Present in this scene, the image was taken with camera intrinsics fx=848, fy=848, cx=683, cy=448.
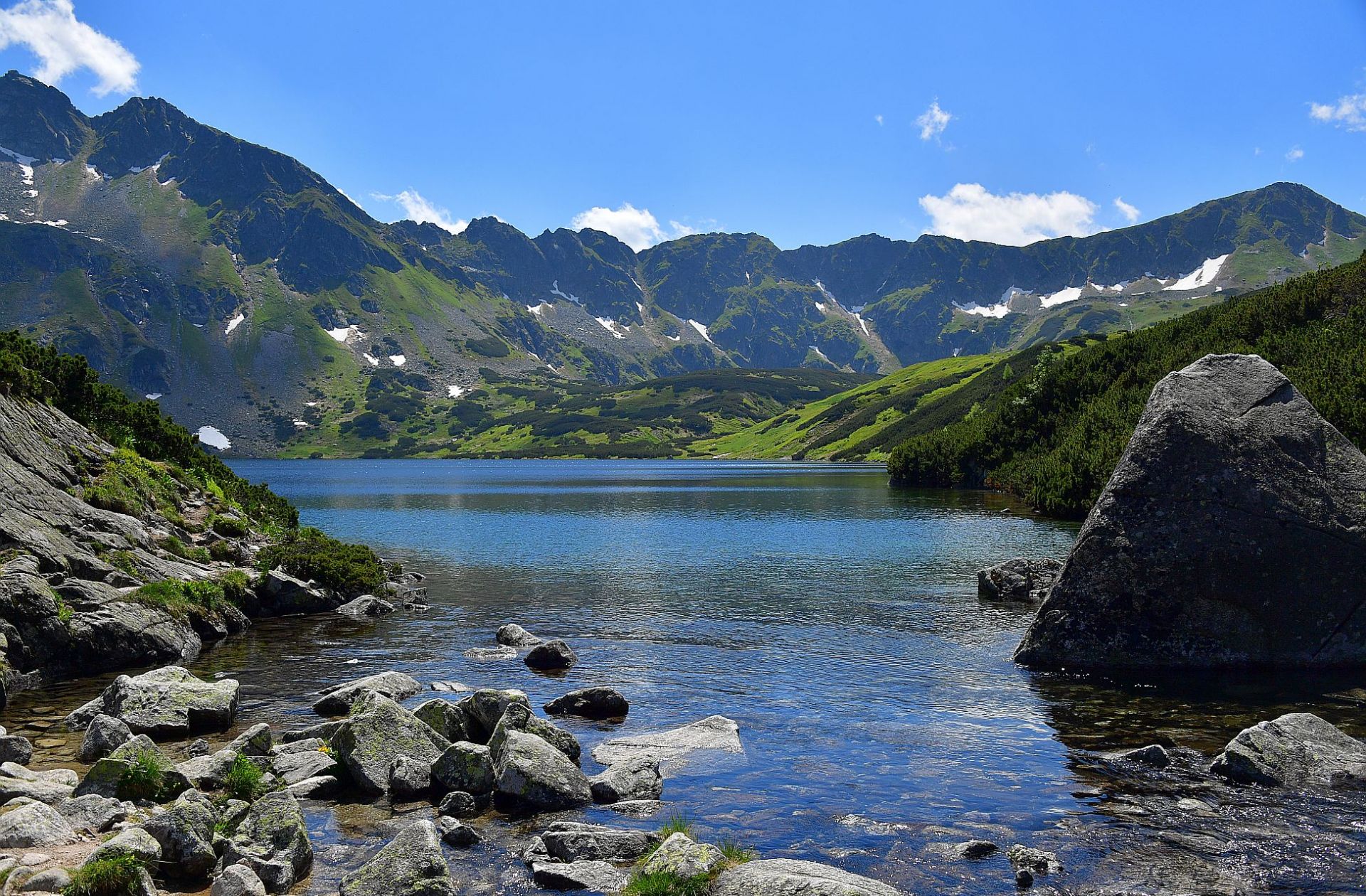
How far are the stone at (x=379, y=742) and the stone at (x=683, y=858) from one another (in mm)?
8021

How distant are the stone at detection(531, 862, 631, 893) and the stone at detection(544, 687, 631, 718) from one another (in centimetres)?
1140

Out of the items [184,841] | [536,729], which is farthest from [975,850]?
[184,841]

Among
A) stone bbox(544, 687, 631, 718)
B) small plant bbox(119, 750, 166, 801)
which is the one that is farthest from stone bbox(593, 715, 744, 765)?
small plant bbox(119, 750, 166, 801)

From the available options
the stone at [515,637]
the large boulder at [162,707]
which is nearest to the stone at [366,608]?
the stone at [515,637]

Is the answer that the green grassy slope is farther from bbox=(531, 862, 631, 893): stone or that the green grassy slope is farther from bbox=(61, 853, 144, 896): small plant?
bbox=(61, 853, 144, 896): small plant

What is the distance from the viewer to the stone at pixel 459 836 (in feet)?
57.1

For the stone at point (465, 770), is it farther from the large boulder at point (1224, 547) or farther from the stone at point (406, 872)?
the large boulder at point (1224, 547)

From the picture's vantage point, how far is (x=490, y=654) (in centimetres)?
3681

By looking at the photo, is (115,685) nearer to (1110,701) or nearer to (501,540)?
(1110,701)

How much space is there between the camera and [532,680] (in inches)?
1270

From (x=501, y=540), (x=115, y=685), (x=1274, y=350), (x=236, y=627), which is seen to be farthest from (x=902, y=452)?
(x=115, y=685)

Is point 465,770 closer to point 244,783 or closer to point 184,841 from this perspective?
point 244,783

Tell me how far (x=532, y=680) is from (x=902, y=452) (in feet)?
493

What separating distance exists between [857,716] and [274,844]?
17.4 meters
